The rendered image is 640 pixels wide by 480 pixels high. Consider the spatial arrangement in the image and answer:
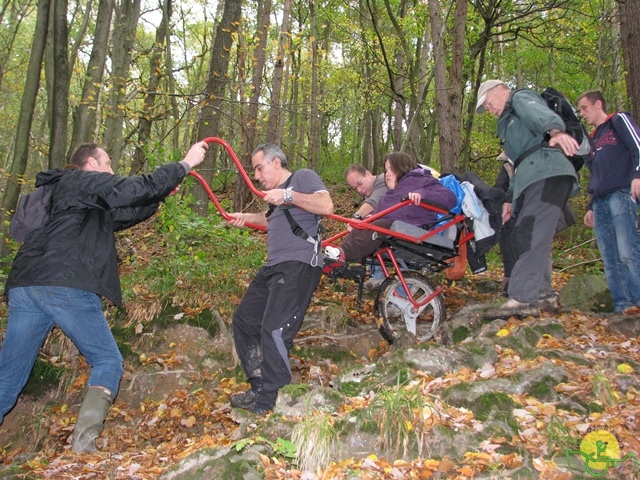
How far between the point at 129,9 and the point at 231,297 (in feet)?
25.8

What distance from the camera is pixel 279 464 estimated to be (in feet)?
9.34

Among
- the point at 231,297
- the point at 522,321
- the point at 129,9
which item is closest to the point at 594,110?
the point at 522,321

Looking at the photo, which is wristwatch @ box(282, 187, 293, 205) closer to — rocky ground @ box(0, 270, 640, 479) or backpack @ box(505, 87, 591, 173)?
rocky ground @ box(0, 270, 640, 479)

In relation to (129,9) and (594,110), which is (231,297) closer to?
(594,110)

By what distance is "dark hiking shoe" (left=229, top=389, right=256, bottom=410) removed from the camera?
13.7ft

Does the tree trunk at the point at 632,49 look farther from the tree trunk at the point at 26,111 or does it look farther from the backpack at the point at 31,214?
the tree trunk at the point at 26,111

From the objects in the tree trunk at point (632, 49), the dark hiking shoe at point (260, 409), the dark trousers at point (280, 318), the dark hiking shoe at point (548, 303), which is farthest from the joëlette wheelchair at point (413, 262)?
the tree trunk at point (632, 49)

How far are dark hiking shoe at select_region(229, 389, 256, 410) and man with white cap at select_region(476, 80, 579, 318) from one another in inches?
92.6

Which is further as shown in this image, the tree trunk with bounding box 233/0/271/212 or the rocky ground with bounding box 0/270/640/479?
the tree trunk with bounding box 233/0/271/212

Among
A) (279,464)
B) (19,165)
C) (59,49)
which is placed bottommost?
(279,464)

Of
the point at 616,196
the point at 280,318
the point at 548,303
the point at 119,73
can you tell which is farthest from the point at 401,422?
the point at 119,73

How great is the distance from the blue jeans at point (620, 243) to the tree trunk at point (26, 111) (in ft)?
29.1

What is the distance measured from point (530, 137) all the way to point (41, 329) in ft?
14.8

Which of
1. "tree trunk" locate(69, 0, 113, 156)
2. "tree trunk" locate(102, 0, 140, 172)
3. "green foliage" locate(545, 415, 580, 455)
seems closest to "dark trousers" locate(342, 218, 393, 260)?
"green foliage" locate(545, 415, 580, 455)
